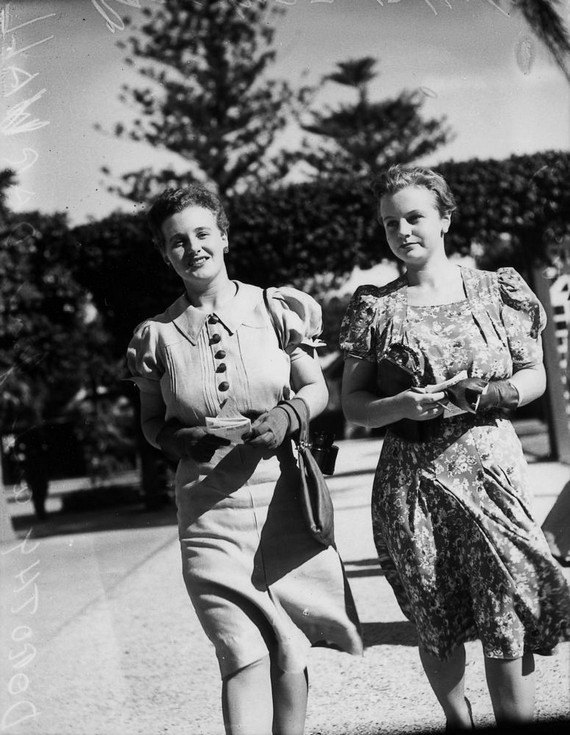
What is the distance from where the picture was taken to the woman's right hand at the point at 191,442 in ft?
7.21

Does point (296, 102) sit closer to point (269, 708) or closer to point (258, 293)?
point (258, 293)

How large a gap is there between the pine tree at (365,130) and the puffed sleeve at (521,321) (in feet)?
4.22

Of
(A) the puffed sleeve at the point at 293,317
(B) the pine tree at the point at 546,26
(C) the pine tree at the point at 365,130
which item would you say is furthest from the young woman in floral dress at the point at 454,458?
(C) the pine tree at the point at 365,130

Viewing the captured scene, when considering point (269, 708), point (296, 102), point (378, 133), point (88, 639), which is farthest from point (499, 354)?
point (378, 133)

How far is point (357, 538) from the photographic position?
3516 millimetres

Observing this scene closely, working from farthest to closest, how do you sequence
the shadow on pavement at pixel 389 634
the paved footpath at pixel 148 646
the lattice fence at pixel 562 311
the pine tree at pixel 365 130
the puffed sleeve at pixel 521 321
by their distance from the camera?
1. the lattice fence at pixel 562 311
2. the pine tree at pixel 365 130
3. the shadow on pavement at pixel 389 634
4. the paved footpath at pixel 148 646
5. the puffed sleeve at pixel 521 321

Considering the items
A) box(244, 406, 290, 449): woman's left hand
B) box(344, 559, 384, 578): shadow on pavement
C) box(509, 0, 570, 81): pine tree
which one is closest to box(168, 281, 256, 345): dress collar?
box(244, 406, 290, 449): woman's left hand

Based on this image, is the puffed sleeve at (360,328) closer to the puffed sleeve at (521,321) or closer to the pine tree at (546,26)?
the puffed sleeve at (521,321)

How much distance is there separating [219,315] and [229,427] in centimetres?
33

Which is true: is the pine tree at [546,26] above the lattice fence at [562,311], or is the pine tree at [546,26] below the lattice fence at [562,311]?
above

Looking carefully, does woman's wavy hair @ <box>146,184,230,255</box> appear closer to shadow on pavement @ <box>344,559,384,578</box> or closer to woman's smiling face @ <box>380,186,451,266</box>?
woman's smiling face @ <box>380,186,451,266</box>

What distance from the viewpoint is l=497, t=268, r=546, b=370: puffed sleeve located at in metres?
2.38

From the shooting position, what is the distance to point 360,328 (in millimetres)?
2420

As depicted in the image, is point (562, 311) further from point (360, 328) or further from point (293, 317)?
point (293, 317)
